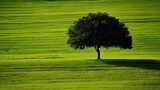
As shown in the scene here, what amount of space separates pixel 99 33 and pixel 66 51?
1367 cm

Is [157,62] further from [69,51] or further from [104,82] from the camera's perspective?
[69,51]

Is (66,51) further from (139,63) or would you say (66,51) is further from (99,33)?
(139,63)

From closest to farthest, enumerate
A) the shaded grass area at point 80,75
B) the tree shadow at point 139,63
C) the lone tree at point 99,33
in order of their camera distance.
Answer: the shaded grass area at point 80,75, the tree shadow at point 139,63, the lone tree at point 99,33

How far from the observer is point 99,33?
67.0 metres

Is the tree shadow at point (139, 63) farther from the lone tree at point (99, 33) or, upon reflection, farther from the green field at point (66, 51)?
the lone tree at point (99, 33)

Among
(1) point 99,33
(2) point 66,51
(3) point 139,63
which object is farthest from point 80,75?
(2) point 66,51

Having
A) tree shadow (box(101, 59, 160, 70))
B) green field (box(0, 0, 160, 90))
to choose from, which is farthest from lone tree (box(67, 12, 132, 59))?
tree shadow (box(101, 59, 160, 70))

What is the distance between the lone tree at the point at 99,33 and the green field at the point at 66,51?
2.14m

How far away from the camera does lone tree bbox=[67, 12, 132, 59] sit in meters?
66.9

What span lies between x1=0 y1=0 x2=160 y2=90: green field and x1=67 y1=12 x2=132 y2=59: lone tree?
7.01ft

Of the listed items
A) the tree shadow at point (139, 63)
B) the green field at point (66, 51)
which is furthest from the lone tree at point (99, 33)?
the tree shadow at point (139, 63)

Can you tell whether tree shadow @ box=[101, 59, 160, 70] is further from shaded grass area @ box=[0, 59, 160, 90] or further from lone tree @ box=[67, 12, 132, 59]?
lone tree @ box=[67, 12, 132, 59]

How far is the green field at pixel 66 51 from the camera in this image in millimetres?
55219

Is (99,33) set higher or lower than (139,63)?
higher
